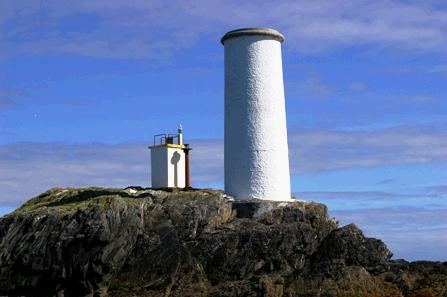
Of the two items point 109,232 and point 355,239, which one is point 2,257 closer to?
point 109,232

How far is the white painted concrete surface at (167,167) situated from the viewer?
107 ft

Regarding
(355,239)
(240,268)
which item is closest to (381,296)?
(355,239)

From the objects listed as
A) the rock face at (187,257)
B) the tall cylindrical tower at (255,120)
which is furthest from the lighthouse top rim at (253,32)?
the rock face at (187,257)

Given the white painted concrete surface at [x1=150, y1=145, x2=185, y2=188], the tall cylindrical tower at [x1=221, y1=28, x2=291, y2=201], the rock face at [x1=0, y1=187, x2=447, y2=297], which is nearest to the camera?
the rock face at [x1=0, y1=187, x2=447, y2=297]

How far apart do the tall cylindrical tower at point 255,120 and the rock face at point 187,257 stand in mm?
2209

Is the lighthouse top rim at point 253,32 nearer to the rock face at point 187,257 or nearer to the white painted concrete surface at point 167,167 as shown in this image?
the white painted concrete surface at point 167,167

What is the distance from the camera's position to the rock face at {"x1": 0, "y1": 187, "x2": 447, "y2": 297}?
2611cm

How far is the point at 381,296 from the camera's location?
993 inches

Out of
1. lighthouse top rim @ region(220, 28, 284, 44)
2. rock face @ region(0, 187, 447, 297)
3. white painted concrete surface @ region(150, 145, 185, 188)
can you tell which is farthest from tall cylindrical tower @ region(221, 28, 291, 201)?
white painted concrete surface @ region(150, 145, 185, 188)

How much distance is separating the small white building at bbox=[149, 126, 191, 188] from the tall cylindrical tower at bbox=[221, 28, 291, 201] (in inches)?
120

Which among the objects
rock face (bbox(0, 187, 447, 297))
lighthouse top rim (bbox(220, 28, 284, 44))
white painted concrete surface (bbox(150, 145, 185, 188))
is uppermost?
lighthouse top rim (bbox(220, 28, 284, 44))

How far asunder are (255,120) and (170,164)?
4547 millimetres

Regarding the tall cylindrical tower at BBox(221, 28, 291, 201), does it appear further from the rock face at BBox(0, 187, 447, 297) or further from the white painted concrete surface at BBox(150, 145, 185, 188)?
the white painted concrete surface at BBox(150, 145, 185, 188)

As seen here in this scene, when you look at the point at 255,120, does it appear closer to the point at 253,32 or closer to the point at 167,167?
the point at 253,32
